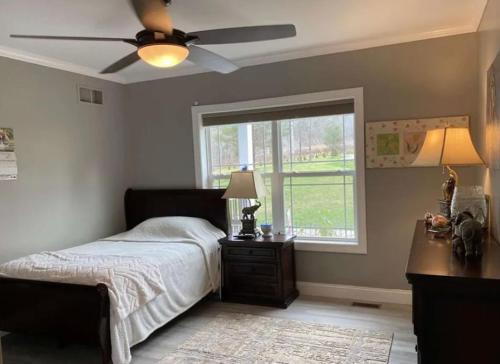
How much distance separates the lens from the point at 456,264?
5.47 ft

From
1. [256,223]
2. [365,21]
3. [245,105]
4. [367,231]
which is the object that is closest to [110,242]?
[256,223]

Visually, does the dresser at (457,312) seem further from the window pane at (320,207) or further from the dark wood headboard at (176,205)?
the dark wood headboard at (176,205)

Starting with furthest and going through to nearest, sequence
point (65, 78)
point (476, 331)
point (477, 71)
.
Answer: point (65, 78) < point (477, 71) < point (476, 331)

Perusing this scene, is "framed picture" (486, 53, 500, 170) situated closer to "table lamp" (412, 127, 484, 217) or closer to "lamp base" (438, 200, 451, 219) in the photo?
"table lamp" (412, 127, 484, 217)

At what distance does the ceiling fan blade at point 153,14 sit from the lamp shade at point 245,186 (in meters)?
1.84

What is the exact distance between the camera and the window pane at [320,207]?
3.92m

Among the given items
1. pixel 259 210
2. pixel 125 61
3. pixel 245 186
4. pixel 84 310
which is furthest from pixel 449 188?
pixel 84 310

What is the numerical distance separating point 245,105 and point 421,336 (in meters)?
2.99

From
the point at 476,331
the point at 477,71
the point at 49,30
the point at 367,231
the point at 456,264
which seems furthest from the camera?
the point at 367,231

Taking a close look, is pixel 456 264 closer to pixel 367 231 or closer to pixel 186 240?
pixel 367 231

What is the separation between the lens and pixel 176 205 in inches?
173

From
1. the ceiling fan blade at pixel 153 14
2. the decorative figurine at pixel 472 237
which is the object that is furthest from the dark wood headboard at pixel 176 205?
the decorative figurine at pixel 472 237

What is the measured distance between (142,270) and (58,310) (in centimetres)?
60

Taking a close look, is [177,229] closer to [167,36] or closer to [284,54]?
[284,54]
